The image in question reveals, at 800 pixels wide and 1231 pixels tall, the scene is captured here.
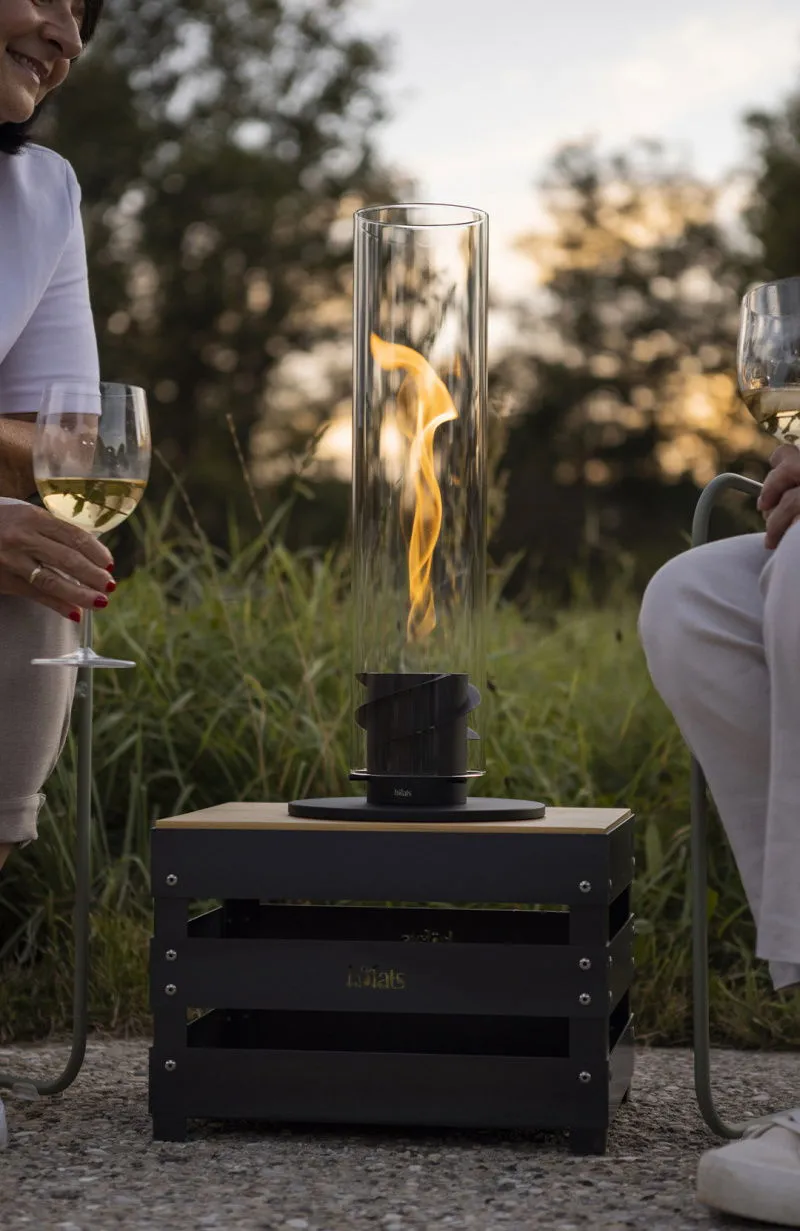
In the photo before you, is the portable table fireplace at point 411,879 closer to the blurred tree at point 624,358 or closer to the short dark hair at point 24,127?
the short dark hair at point 24,127

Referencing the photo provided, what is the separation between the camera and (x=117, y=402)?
187 cm

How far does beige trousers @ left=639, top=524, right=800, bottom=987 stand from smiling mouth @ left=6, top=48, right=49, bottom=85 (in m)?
1.15

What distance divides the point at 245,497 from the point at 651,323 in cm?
798

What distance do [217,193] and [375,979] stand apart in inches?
609

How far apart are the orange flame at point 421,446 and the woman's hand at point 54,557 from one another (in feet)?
1.48

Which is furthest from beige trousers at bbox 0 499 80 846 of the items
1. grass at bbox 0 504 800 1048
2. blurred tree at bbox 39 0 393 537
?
blurred tree at bbox 39 0 393 537

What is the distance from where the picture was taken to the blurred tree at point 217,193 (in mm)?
15828

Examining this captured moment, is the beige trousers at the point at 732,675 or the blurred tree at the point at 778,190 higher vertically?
the blurred tree at the point at 778,190

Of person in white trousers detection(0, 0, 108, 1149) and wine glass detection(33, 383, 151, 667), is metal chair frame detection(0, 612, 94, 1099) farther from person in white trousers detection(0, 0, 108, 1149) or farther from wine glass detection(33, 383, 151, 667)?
wine glass detection(33, 383, 151, 667)

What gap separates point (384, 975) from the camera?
1848 mm

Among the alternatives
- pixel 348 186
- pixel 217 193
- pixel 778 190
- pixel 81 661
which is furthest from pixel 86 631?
pixel 778 190

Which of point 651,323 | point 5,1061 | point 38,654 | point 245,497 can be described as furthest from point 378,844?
point 651,323

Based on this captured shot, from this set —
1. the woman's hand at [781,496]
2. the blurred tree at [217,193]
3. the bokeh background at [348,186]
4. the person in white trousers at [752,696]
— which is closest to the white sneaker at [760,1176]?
the person in white trousers at [752,696]

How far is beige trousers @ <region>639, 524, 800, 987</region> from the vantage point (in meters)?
1.64
